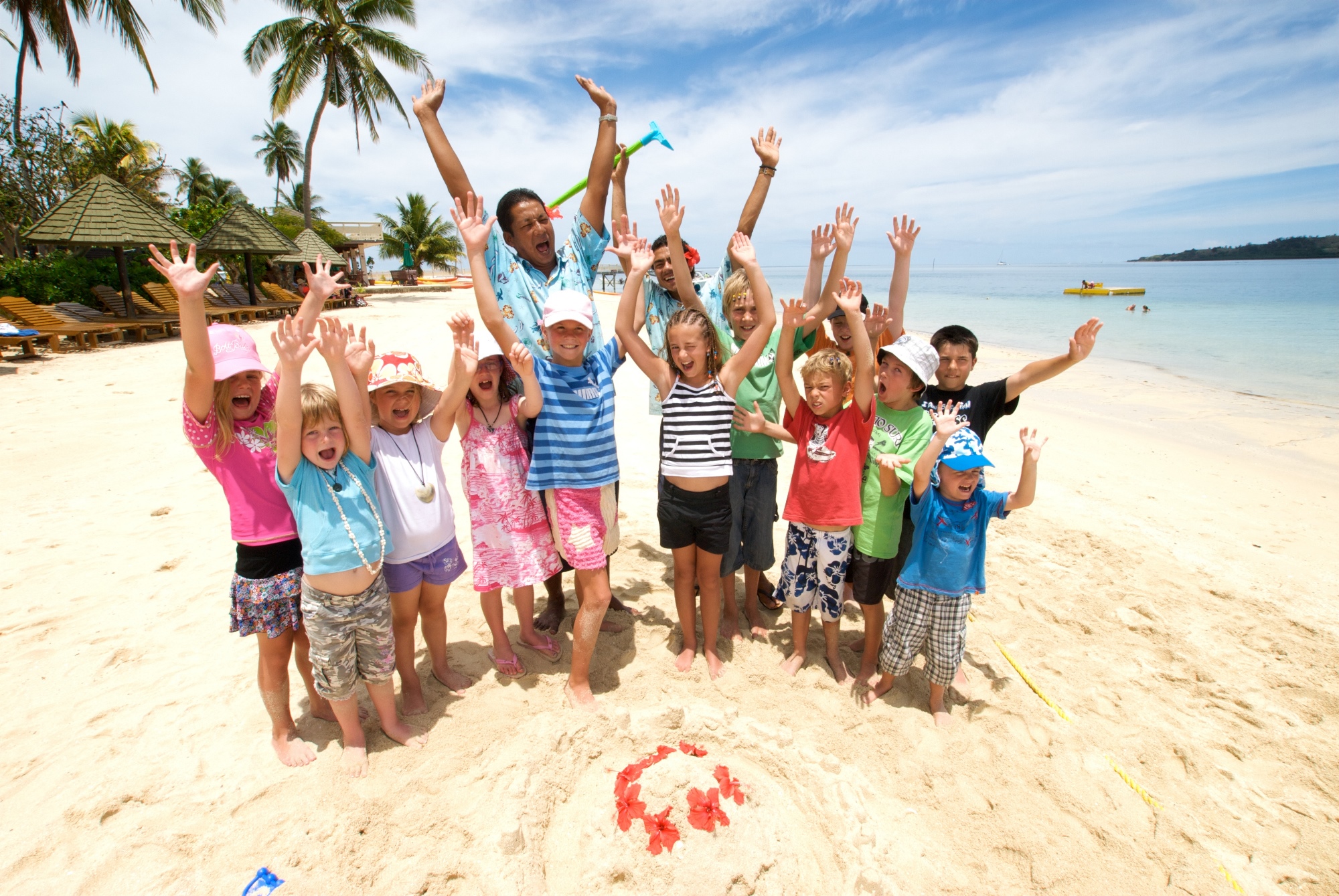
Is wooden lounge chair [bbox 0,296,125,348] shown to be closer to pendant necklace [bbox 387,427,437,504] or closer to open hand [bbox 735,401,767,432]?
pendant necklace [bbox 387,427,437,504]

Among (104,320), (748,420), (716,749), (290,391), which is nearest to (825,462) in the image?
(748,420)

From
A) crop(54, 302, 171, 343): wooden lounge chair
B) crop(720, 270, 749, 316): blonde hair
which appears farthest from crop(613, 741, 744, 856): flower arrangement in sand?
crop(54, 302, 171, 343): wooden lounge chair

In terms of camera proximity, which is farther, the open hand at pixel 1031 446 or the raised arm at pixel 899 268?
the raised arm at pixel 899 268

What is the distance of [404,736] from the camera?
275 cm

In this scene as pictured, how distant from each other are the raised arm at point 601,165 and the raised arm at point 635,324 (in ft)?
1.41

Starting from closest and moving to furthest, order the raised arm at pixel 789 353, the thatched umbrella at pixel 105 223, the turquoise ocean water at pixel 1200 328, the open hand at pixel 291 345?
the open hand at pixel 291 345
the raised arm at pixel 789 353
the thatched umbrella at pixel 105 223
the turquoise ocean water at pixel 1200 328

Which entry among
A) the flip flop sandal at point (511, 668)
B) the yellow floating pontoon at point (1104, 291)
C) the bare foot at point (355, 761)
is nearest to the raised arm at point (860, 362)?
the flip flop sandal at point (511, 668)

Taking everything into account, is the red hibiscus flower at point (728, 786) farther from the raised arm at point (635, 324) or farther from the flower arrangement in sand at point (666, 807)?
the raised arm at point (635, 324)

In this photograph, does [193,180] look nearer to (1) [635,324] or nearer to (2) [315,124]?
(2) [315,124]

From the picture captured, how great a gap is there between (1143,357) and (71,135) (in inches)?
1518

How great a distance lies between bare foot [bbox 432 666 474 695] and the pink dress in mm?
473

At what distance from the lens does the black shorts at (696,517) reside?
3.07 metres

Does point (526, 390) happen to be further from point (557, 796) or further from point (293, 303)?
point (293, 303)

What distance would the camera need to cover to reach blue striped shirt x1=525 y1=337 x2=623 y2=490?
292cm
